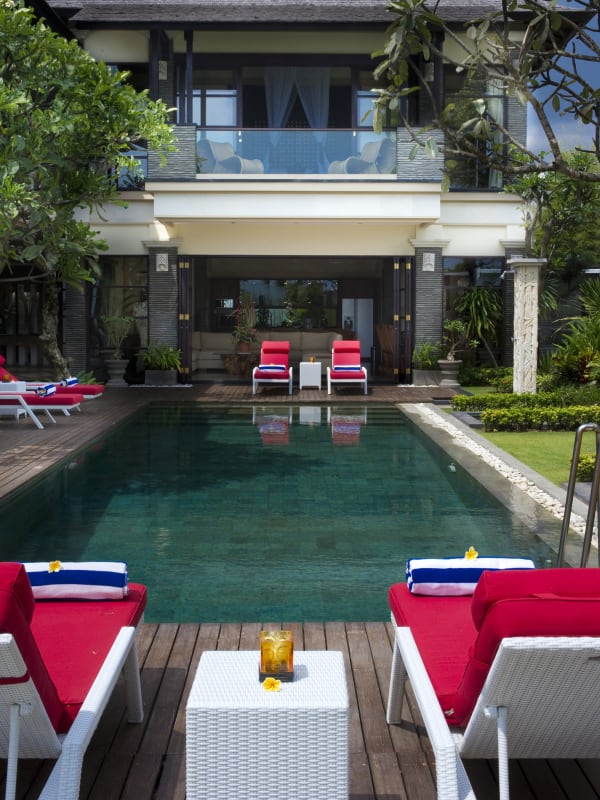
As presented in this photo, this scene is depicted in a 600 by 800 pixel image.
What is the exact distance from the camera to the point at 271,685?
8.55ft

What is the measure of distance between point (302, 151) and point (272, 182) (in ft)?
2.74

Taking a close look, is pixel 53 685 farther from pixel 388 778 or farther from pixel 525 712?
pixel 525 712

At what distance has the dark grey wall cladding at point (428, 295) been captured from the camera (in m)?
19.6

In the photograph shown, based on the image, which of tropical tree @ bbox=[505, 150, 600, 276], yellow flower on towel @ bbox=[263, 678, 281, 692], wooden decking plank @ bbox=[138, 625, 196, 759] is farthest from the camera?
tropical tree @ bbox=[505, 150, 600, 276]

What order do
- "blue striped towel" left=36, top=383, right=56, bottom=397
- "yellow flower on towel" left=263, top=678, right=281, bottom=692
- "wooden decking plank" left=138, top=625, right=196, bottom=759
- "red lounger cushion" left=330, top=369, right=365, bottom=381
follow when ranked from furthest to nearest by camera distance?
"red lounger cushion" left=330, top=369, right=365, bottom=381 → "blue striped towel" left=36, top=383, right=56, bottom=397 → "wooden decking plank" left=138, top=625, right=196, bottom=759 → "yellow flower on towel" left=263, top=678, right=281, bottom=692

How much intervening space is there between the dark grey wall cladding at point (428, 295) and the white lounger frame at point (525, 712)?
55.7 feet

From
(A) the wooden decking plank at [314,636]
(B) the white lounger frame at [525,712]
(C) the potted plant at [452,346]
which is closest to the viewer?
(B) the white lounger frame at [525,712]

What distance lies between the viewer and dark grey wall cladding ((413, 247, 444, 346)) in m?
19.6

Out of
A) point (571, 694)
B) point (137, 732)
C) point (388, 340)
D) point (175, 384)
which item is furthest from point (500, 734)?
point (388, 340)

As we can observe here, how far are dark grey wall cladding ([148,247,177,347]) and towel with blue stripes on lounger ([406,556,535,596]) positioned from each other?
16.1 meters

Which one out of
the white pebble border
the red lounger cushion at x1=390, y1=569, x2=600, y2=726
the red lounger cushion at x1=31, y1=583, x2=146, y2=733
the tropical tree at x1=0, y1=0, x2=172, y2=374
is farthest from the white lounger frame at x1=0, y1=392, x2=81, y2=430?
the red lounger cushion at x1=390, y1=569, x2=600, y2=726

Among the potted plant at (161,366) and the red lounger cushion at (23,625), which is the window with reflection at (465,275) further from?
the red lounger cushion at (23,625)

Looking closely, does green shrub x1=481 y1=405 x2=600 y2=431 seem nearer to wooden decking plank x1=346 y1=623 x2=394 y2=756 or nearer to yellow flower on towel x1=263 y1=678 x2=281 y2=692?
wooden decking plank x1=346 y1=623 x2=394 y2=756

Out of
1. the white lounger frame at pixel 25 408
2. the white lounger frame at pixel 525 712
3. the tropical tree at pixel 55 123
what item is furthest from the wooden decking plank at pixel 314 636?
the white lounger frame at pixel 25 408
